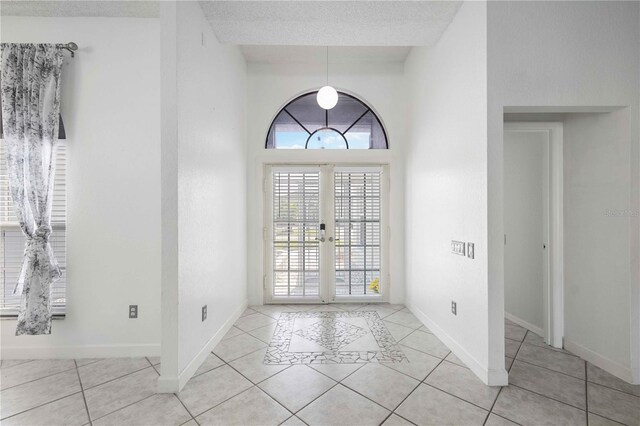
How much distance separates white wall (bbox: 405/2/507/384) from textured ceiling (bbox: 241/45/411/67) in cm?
29

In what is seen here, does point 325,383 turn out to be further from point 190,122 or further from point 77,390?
point 190,122

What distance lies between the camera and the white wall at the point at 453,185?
2.17m

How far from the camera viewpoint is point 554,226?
8.74 feet

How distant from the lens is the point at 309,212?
404 cm

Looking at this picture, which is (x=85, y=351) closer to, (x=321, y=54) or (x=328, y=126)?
(x=328, y=126)

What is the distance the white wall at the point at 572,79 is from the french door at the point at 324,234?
1.97m

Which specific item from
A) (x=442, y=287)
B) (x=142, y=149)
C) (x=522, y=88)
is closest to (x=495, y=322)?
(x=442, y=287)

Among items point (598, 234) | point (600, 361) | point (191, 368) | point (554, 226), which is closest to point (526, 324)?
point (600, 361)

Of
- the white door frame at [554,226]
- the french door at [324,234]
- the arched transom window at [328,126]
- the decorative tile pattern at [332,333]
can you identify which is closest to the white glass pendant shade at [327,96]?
the arched transom window at [328,126]

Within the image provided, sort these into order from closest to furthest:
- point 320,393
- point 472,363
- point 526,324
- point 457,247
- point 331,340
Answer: point 320,393 → point 472,363 → point 457,247 → point 331,340 → point 526,324

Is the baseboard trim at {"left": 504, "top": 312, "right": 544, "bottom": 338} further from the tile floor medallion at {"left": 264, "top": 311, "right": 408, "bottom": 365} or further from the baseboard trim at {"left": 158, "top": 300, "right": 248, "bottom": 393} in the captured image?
the baseboard trim at {"left": 158, "top": 300, "right": 248, "bottom": 393}

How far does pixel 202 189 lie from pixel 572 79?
120 inches

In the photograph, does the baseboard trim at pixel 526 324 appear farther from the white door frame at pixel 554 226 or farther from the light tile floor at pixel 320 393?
the light tile floor at pixel 320 393

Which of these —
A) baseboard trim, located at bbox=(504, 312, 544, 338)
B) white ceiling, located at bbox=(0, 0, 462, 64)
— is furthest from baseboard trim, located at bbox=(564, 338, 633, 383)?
white ceiling, located at bbox=(0, 0, 462, 64)
